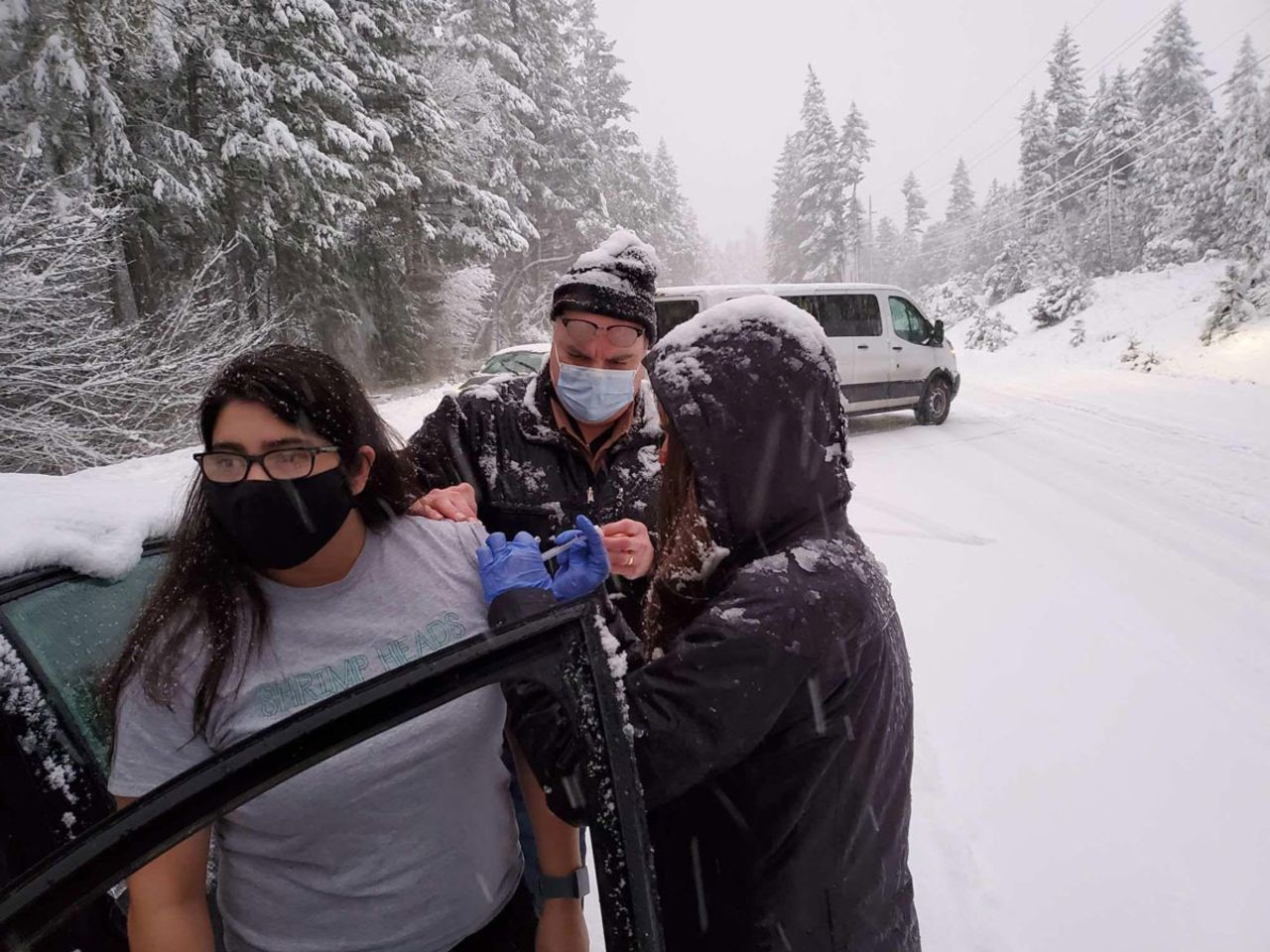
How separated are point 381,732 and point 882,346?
35.1 ft

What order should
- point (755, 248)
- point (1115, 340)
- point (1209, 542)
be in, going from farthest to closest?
point (755, 248)
point (1115, 340)
point (1209, 542)

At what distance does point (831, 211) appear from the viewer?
40125 mm

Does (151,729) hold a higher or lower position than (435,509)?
lower

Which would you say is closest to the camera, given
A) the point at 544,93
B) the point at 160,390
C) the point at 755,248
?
the point at 160,390

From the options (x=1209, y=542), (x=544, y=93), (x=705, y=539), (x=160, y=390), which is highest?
(x=544, y=93)

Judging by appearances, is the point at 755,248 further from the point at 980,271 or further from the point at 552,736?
the point at 552,736

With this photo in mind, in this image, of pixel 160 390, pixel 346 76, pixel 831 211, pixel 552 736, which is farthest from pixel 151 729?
pixel 831 211

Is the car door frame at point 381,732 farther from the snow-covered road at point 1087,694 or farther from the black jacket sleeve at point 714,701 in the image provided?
the snow-covered road at point 1087,694

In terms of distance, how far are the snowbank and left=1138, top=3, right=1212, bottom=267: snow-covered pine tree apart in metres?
37.6

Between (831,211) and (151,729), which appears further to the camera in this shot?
(831,211)

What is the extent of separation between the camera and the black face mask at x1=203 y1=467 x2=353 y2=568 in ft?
4.30

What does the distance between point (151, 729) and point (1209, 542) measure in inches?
279

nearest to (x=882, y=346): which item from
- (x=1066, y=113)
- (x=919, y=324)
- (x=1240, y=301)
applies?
(x=919, y=324)

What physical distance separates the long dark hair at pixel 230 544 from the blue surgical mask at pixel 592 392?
0.79 meters
